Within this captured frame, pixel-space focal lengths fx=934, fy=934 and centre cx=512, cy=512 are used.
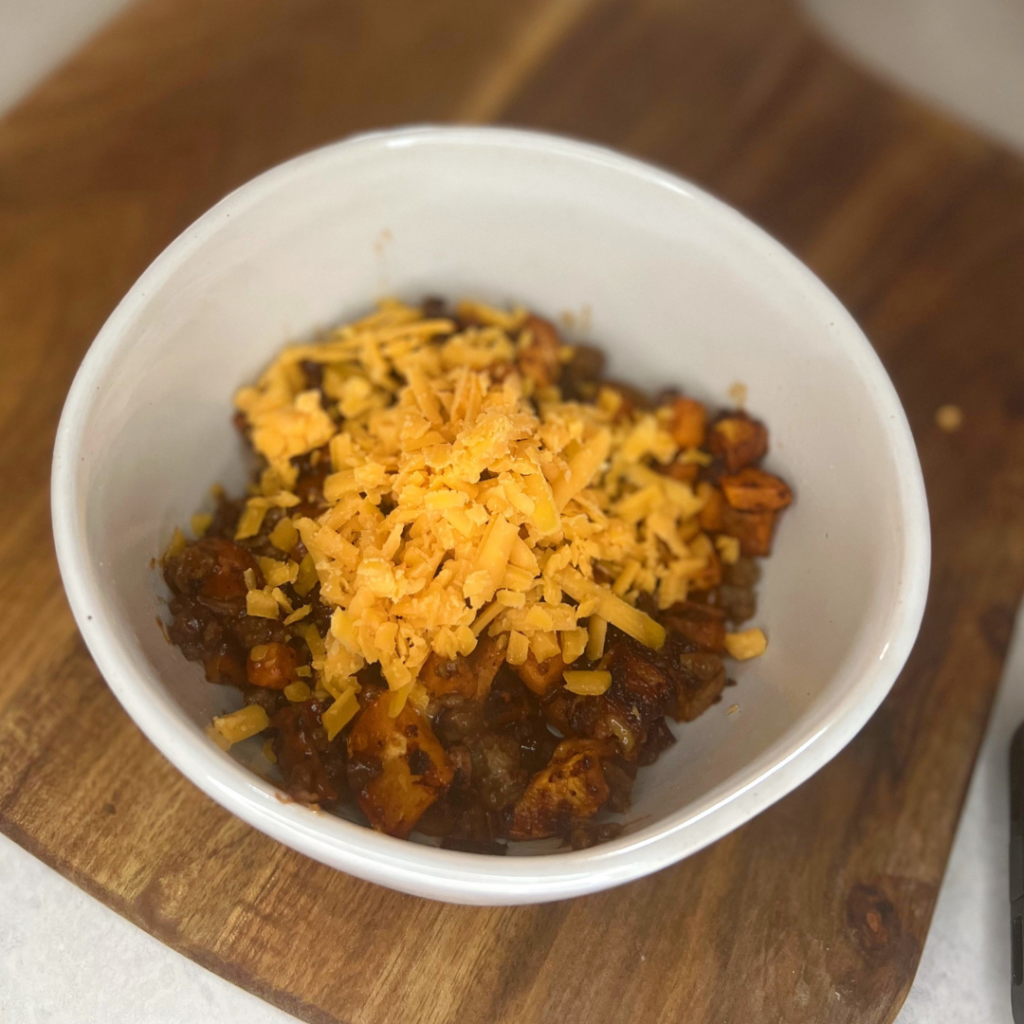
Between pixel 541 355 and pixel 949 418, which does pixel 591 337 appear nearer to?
pixel 541 355

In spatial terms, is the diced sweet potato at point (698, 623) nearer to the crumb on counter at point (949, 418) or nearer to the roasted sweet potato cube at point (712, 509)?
the roasted sweet potato cube at point (712, 509)

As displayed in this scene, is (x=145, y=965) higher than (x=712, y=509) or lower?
lower

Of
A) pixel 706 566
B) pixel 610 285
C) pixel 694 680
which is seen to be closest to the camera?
pixel 694 680

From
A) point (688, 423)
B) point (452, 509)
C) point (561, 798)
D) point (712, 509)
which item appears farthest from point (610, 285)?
point (561, 798)

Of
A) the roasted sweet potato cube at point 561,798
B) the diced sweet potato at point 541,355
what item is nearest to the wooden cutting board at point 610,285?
the roasted sweet potato cube at point 561,798

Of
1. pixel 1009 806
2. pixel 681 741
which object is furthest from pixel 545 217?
pixel 1009 806

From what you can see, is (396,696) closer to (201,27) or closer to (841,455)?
(841,455)
